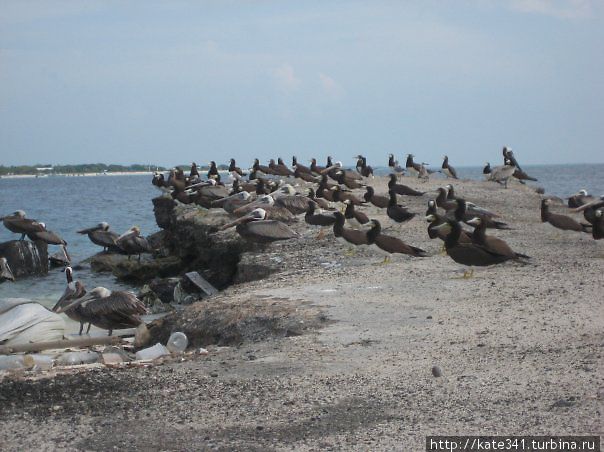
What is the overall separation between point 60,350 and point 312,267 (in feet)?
14.5

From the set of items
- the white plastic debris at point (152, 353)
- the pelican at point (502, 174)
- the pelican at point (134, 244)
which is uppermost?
the pelican at point (502, 174)

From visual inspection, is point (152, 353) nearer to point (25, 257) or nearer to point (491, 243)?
point (491, 243)

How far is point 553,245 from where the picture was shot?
51.2 ft

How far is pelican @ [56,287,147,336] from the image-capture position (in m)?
12.2

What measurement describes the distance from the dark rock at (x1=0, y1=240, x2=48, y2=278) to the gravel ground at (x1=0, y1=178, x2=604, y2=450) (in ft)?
43.8

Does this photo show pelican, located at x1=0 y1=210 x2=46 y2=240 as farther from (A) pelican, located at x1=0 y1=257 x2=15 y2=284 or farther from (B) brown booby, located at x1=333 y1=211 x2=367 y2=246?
(B) brown booby, located at x1=333 y1=211 x2=367 y2=246

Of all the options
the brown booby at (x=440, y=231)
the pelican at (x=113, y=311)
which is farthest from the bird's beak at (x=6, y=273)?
the brown booby at (x=440, y=231)

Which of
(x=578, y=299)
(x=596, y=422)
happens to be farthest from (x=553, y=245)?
(x=596, y=422)

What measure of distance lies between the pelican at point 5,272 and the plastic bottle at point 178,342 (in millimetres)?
12766

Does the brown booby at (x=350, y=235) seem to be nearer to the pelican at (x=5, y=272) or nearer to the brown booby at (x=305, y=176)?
the pelican at (x=5, y=272)

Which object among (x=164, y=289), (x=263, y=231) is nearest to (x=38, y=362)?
(x=263, y=231)

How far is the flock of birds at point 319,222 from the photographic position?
12.4m

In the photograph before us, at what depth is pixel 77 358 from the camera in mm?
10172

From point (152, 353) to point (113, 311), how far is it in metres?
2.53
